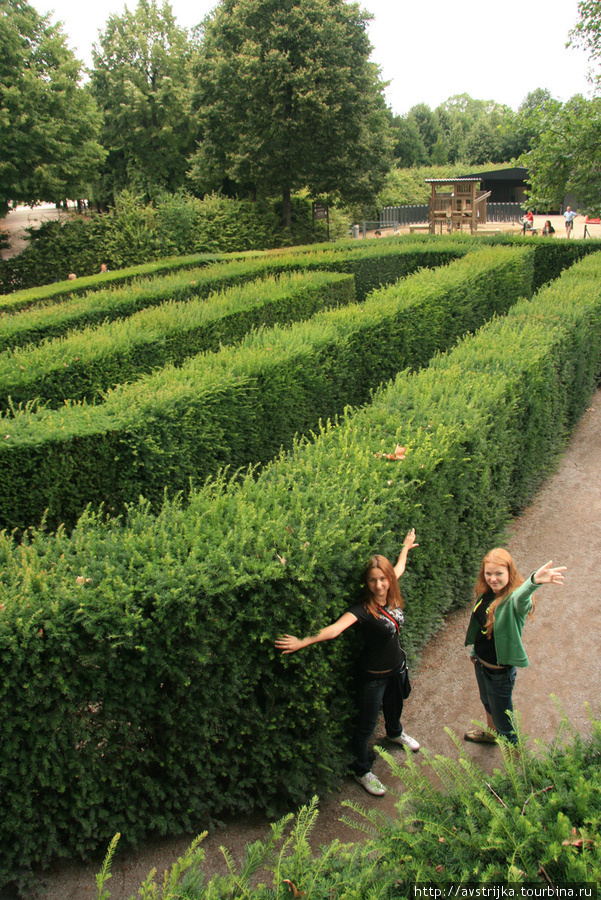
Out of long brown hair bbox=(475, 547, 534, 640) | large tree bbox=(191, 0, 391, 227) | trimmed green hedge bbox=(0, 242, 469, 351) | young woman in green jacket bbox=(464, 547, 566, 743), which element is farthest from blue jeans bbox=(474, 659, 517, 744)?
large tree bbox=(191, 0, 391, 227)

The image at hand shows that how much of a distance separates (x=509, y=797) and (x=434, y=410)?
4284 millimetres

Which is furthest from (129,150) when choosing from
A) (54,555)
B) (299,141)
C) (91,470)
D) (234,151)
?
(54,555)

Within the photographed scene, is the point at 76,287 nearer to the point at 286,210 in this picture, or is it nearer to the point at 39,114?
the point at 39,114

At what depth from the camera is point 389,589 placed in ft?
14.0

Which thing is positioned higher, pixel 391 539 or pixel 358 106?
pixel 358 106

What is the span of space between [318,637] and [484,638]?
4.39 feet

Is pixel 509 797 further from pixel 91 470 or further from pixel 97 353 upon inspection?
pixel 97 353

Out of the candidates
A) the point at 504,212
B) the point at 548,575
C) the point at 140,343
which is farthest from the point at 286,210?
the point at 548,575

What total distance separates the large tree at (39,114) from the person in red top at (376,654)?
32105 millimetres

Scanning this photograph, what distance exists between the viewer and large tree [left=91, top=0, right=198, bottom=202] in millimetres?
38438

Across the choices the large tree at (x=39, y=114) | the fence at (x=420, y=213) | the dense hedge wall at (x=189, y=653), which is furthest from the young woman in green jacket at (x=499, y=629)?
the fence at (x=420, y=213)

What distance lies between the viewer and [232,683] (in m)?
3.79

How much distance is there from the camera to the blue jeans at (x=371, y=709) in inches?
170

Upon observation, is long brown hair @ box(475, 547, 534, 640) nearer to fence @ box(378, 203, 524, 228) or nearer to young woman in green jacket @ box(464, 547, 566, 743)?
young woman in green jacket @ box(464, 547, 566, 743)
